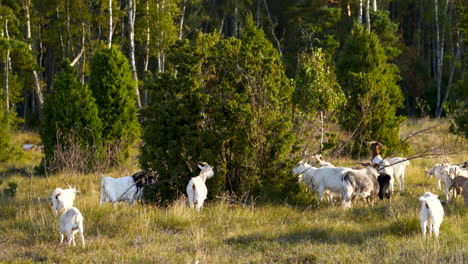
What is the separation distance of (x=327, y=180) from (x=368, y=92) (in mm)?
7761

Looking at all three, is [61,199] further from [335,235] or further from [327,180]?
[327,180]

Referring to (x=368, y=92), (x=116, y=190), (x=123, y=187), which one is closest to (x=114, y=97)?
(x=368, y=92)

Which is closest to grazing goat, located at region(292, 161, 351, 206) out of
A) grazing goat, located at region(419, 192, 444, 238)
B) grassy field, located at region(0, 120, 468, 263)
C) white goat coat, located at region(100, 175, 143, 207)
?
grassy field, located at region(0, 120, 468, 263)

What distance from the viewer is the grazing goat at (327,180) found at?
35.2 ft

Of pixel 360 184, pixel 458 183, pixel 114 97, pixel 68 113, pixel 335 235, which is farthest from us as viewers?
pixel 114 97

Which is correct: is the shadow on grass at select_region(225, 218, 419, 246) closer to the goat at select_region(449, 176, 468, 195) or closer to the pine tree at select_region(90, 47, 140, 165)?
the goat at select_region(449, 176, 468, 195)

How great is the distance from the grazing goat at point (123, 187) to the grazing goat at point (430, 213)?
5.50 meters

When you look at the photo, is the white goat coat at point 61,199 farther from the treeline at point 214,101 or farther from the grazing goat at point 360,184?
the grazing goat at point 360,184

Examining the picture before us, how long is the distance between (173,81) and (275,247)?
4.72 metres

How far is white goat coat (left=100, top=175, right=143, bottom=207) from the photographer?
36.2 feet

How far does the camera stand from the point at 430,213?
309 inches

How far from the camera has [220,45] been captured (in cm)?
1151

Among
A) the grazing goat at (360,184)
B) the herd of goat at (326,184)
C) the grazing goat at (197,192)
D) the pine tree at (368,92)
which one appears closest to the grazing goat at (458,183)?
the herd of goat at (326,184)

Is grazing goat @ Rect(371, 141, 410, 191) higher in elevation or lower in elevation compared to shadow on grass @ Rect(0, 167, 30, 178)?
higher
